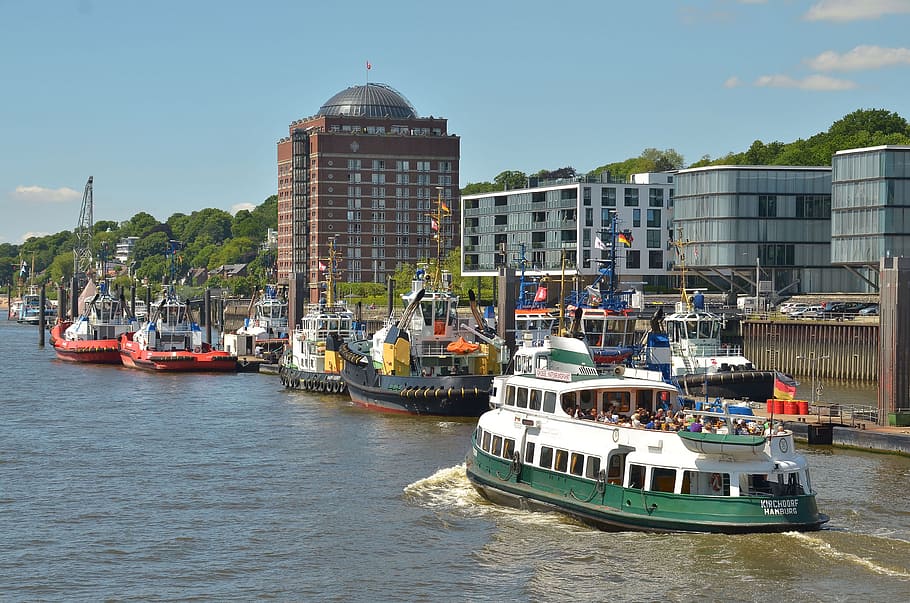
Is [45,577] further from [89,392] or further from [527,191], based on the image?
[527,191]

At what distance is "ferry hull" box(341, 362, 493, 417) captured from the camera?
222ft

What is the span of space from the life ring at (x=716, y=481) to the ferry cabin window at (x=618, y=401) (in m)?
5.59

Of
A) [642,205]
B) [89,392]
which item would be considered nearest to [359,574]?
[89,392]

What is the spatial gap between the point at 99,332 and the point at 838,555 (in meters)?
102

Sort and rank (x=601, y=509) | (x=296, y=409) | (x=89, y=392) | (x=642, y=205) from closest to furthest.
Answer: (x=601, y=509) → (x=296, y=409) → (x=89, y=392) → (x=642, y=205)

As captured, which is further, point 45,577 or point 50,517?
point 50,517

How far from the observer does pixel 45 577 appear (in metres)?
35.6

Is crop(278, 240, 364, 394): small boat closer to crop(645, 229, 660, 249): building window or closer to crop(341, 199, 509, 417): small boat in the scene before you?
crop(341, 199, 509, 417): small boat

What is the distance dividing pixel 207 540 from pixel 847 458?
26299mm

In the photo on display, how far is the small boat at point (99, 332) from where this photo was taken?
4675 inches

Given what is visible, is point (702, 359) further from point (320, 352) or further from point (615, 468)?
point (615, 468)

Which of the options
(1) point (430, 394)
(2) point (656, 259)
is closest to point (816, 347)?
(1) point (430, 394)

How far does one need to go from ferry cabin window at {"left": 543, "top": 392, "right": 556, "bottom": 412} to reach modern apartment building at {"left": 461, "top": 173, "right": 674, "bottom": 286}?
9723cm

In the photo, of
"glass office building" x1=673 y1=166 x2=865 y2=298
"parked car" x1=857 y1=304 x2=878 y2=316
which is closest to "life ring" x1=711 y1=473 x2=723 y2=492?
"parked car" x1=857 y1=304 x2=878 y2=316
